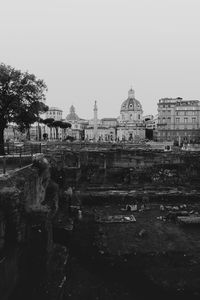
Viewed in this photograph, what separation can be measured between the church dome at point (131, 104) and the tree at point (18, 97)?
145347 millimetres

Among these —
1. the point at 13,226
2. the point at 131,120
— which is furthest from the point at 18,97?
the point at 131,120

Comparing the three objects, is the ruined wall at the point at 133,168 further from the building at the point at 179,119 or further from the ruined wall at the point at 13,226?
the building at the point at 179,119

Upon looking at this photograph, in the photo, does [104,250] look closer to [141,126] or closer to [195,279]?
[195,279]

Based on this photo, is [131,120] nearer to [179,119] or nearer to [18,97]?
[179,119]

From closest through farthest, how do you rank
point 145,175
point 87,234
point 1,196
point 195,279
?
point 1,196
point 195,279
point 87,234
point 145,175

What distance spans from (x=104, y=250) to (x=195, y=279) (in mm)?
4980

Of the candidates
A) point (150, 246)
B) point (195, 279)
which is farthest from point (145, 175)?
point (195, 279)

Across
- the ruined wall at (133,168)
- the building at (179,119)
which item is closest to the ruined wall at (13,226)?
the ruined wall at (133,168)

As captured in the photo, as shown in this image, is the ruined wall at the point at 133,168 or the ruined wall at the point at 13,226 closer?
the ruined wall at the point at 13,226

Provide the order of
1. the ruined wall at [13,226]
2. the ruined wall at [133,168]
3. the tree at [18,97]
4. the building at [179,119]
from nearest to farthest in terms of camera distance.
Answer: the ruined wall at [13,226] → the tree at [18,97] → the ruined wall at [133,168] → the building at [179,119]

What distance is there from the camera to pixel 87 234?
65.6 ft

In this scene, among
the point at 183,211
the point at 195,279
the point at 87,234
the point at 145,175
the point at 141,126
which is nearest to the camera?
the point at 195,279

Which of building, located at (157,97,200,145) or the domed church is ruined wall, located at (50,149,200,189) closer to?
building, located at (157,97,200,145)

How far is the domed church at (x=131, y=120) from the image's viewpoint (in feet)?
514
